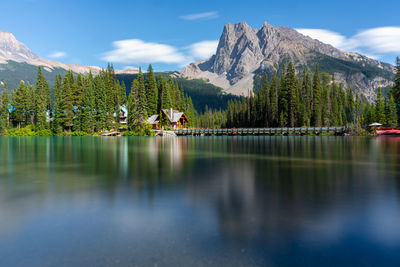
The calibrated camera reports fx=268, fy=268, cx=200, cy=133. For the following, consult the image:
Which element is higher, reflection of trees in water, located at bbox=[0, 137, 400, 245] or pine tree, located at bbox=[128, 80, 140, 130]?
pine tree, located at bbox=[128, 80, 140, 130]

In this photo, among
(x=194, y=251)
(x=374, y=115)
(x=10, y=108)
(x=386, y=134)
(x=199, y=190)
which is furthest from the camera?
(x=374, y=115)

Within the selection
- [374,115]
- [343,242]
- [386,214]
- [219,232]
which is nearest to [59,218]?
[219,232]

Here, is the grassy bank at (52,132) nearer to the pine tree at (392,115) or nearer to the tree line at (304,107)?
the tree line at (304,107)

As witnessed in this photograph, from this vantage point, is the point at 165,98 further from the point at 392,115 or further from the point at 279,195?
the point at 279,195

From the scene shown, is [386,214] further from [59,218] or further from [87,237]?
[59,218]

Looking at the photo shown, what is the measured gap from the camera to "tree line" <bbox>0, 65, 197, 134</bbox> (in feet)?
244

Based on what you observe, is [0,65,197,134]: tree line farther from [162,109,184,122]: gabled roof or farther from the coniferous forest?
[162,109,184,122]: gabled roof

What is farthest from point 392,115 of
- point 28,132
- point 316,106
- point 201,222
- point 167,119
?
point 28,132

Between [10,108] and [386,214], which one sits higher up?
[10,108]

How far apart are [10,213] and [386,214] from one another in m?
10.7

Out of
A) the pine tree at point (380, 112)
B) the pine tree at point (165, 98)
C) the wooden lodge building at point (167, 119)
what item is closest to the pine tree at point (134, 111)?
the wooden lodge building at point (167, 119)

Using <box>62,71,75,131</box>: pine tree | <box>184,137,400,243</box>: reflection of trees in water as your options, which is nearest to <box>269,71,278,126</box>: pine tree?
<box>62,71,75,131</box>: pine tree

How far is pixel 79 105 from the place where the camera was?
7612cm

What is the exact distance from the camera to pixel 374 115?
91.1m
